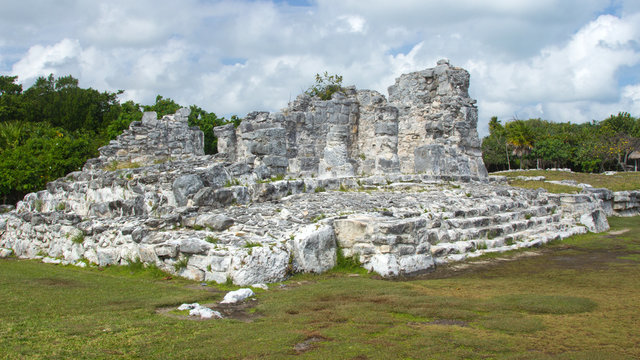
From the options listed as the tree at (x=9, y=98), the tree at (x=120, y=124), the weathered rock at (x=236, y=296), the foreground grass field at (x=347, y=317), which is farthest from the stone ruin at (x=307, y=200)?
the tree at (x=9, y=98)

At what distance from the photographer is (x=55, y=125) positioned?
111 feet

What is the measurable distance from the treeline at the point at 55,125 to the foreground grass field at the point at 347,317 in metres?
11.6

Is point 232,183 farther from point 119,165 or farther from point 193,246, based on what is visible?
point 119,165

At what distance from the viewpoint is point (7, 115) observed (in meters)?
32.6

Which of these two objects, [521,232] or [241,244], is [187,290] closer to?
[241,244]

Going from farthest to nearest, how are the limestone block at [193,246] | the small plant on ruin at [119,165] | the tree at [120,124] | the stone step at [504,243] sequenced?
the tree at [120,124]
the small plant on ruin at [119,165]
the stone step at [504,243]
the limestone block at [193,246]

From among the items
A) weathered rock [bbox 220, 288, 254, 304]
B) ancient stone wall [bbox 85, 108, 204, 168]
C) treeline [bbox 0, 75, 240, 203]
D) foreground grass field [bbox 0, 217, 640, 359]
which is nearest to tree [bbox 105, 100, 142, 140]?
treeline [bbox 0, 75, 240, 203]

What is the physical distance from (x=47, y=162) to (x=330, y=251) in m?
14.6

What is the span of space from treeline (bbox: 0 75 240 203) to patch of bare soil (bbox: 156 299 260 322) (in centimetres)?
1484

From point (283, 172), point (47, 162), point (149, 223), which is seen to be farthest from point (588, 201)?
point (47, 162)

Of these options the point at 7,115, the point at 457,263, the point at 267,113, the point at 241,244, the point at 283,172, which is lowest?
the point at 457,263

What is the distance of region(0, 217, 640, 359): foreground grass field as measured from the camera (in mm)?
3852

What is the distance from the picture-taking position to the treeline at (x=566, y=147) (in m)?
37.9

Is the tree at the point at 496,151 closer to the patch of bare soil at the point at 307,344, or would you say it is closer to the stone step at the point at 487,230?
the stone step at the point at 487,230
